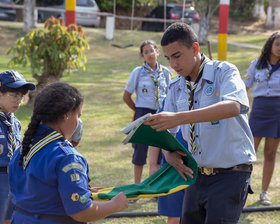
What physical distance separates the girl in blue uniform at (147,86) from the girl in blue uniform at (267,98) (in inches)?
40.7

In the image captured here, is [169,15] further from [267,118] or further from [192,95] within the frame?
[192,95]

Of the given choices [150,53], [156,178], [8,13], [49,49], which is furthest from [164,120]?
[8,13]

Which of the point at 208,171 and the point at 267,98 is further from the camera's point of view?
the point at 267,98

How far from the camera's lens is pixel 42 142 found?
7.98ft

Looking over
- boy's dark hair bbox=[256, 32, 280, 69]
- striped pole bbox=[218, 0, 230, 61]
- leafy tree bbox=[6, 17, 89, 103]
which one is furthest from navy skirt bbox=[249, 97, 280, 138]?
striped pole bbox=[218, 0, 230, 61]

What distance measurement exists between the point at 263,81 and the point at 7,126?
318 centimetres

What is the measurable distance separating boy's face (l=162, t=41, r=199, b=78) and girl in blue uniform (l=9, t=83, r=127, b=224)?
723 millimetres

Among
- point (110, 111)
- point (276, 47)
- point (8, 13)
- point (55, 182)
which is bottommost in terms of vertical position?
point (110, 111)

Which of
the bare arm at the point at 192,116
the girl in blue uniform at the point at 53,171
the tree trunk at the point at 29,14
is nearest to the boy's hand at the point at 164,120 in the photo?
the bare arm at the point at 192,116

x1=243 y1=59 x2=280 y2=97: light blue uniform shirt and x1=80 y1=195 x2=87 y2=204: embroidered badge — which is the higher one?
x1=243 y1=59 x2=280 y2=97: light blue uniform shirt

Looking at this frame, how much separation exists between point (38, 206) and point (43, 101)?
538 millimetres

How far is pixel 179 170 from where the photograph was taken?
3072 millimetres

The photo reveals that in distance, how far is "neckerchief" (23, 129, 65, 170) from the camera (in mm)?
2422

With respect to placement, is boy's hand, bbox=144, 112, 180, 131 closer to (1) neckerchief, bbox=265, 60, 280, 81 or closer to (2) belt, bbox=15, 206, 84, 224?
(2) belt, bbox=15, 206, 84, 224
